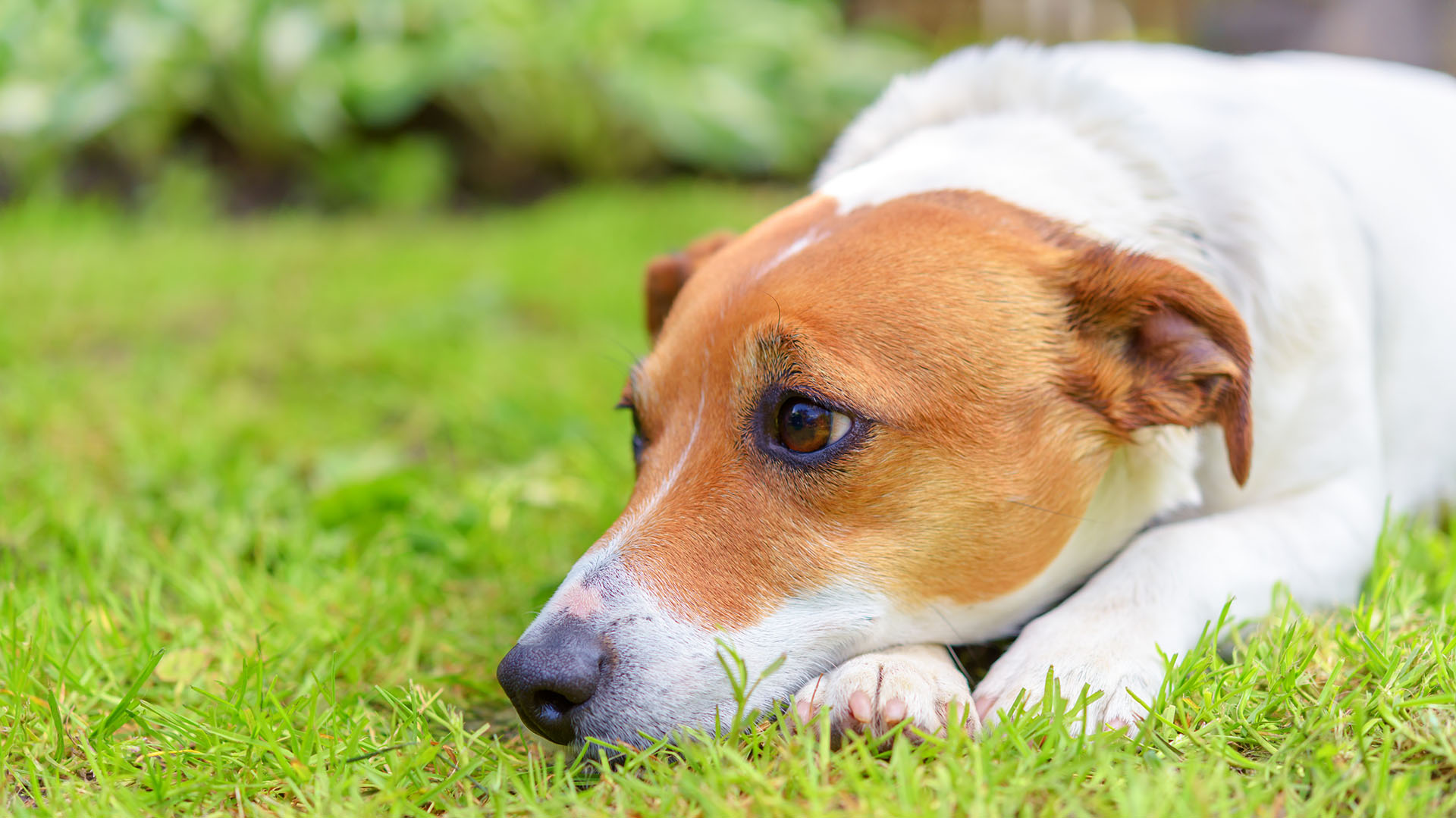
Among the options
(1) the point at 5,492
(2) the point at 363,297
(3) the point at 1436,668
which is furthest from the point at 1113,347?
(2) the point at 363,297

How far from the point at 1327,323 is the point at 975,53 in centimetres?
113

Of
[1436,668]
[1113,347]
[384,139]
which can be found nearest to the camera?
[1436,668]

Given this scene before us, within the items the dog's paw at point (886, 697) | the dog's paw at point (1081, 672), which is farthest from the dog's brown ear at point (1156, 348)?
the dog's paw at point (886, 697)

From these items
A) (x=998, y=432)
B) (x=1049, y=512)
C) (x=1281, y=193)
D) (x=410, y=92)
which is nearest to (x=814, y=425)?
(x=998, y=432)

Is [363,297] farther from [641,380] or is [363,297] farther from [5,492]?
[641,380]

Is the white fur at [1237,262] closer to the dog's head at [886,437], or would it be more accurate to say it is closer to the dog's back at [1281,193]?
the dog's back at [1281,193]

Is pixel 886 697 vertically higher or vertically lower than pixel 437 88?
higher

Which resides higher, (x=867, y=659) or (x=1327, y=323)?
(x=1327, y=323)

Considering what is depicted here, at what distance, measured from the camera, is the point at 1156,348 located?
226 centimetres

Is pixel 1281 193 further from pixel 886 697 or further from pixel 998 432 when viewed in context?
pixel 886 697

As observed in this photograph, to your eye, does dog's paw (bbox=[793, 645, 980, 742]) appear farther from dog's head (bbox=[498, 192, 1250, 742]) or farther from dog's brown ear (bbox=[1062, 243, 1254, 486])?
dog's brown ear (bbox=[1062, 243, 1254, 486])

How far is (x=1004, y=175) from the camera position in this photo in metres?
2.54

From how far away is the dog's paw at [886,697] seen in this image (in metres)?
1.91

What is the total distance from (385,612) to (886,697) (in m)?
1.31
